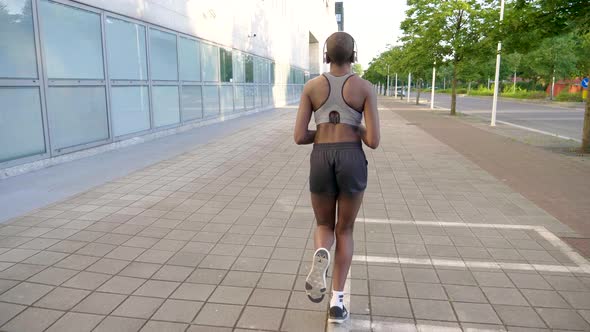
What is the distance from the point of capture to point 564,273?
4086 millimetres

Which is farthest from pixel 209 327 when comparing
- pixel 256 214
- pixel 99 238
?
pixel 256 214

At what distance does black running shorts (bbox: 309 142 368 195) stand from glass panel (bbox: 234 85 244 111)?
18321mm

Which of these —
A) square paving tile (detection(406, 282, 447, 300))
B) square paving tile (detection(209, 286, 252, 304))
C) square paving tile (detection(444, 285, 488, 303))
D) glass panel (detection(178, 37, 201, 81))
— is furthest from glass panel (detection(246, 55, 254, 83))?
square paving tile (detection(444, 285, 488, 303))

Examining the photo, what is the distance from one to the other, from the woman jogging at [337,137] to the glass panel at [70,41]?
24.4 feet

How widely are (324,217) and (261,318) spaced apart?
0.86m

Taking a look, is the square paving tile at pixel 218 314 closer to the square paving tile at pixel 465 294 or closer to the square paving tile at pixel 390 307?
the square paving tile at pixel 390 307

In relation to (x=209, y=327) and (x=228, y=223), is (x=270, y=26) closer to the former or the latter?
(x=228, y=223)

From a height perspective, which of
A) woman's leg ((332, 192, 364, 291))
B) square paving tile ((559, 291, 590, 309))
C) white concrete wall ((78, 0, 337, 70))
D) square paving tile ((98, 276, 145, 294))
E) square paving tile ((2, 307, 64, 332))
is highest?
white concrete wall ((78, 0, 337, 70))

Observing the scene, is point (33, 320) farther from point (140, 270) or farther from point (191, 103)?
point (191, 103)

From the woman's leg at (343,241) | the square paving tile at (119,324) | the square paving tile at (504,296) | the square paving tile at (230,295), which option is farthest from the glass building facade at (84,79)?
the square paving tile at (504,296)

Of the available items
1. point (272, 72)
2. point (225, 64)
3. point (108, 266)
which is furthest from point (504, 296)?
point (272, 72)

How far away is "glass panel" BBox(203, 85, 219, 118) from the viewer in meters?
16.8

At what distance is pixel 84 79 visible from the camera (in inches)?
382

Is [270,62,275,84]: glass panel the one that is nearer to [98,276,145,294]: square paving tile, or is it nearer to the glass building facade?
the glass building facade
